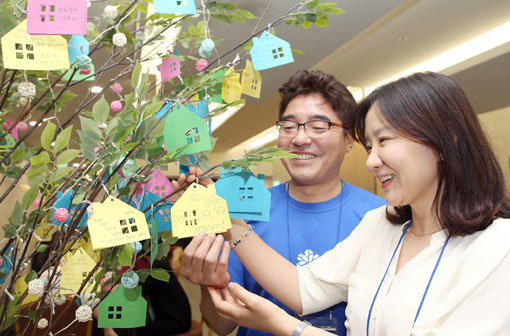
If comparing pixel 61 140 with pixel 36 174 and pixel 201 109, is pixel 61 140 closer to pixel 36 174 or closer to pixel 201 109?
pixel 36 174

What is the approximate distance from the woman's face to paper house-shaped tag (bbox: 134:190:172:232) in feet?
1.50

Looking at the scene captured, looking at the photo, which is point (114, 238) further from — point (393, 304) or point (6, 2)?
point (393, 304)

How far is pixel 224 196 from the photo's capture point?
0.81m

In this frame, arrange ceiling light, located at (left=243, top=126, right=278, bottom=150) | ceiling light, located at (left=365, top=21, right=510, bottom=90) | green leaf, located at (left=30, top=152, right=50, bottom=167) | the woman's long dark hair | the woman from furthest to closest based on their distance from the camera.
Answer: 1. ceiling light, located at (left=243, top=126, right=278, bottom=150)
2. ceiling light, located at (left=365, top=21, right=510, bottom=90)
3. the woman's long dark hair
4. the woman
5. green leaf, located at (left=30, top=152, right=50, bottom=167)

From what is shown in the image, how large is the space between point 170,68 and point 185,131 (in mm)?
236

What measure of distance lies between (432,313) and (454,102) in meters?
0.45

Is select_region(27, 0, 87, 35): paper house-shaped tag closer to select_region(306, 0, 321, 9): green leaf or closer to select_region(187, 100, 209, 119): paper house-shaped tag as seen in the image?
select_region(187, 100, 209, 119): paper house-shaped tag

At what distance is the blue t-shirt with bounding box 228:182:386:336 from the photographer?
1.24 meters

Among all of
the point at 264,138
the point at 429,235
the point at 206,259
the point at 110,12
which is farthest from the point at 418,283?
the point at 264,138

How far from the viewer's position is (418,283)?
846 millimetres

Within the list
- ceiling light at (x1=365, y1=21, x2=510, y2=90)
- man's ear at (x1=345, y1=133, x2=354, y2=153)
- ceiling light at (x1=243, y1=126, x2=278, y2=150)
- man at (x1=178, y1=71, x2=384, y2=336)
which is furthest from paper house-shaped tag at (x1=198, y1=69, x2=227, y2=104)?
ceiling light at (x1=243, y1=126, x2=278, y2=150)

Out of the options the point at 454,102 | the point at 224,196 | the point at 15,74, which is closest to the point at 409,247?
the point at 454,102

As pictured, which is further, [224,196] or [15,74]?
[224,196]

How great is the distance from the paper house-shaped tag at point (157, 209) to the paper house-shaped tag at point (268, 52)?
1.10ft
